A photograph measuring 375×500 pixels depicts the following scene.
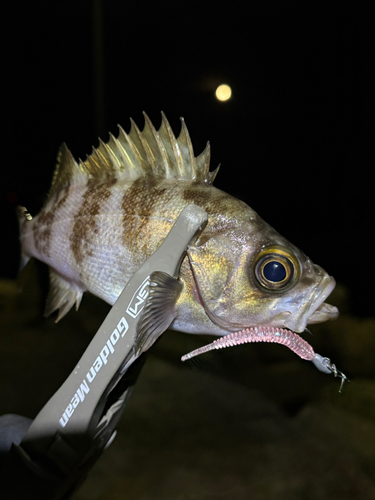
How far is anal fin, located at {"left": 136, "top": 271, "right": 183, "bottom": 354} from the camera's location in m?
0.64

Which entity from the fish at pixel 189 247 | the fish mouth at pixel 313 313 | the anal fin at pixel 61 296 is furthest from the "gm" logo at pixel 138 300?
the anal fin at pixel 61 296

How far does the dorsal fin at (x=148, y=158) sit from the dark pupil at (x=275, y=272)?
0.25 m

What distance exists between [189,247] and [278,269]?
0.65 ft

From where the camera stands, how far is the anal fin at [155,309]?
639mm

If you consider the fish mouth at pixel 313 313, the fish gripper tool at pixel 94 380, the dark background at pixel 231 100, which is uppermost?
the dark background at pixel 231 100

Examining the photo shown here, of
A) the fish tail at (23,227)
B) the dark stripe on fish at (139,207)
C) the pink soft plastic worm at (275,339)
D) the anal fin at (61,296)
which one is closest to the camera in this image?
the pink soft plastic worm at (275,339)

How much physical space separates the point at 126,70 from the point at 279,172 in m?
0.81

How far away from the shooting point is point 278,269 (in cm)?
68

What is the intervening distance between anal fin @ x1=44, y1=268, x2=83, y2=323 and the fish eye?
1.89 feet

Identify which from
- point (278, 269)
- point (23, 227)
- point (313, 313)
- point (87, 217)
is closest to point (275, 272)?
point (278, 269)

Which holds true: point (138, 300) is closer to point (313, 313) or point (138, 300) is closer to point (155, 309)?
point (155, 309)

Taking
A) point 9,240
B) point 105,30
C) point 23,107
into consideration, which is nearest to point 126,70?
point 105,30

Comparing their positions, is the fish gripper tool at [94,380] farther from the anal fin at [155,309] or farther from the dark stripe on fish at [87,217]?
the dark stripe on fish at [87,217]

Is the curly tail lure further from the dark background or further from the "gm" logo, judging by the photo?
the dark background
